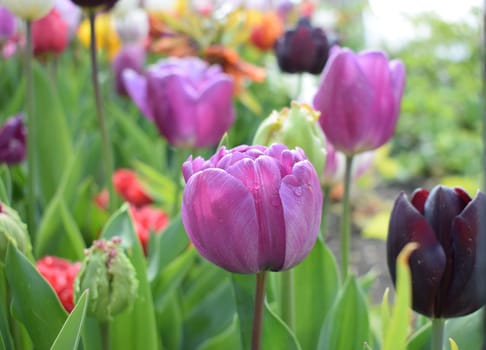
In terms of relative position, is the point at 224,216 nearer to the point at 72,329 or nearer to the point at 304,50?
the point at 72,329

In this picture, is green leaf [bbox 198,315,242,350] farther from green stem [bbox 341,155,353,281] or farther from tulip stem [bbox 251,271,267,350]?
tulip stem [bbox 251,271,267,350]

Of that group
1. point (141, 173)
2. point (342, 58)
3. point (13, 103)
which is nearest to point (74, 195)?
point (141, 173)

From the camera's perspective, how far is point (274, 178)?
523 millimetres

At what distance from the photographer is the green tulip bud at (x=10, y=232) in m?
0.66

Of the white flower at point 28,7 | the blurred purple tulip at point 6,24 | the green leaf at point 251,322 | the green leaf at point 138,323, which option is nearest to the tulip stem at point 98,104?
the white flower at point 28,7

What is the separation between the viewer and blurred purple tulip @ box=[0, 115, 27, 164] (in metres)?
1.04

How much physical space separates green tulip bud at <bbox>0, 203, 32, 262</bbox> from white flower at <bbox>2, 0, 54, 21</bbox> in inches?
11.7

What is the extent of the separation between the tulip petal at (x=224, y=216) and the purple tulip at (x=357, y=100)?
0.93 feet

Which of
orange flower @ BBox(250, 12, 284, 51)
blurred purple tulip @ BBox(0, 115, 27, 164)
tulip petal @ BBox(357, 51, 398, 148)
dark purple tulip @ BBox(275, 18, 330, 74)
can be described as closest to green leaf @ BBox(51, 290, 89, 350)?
tulip petal @ BBox(357, 51, 398, 148)

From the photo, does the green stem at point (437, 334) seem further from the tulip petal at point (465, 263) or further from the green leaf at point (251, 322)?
the green leaf at point (251, 322)

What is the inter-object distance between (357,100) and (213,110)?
0.37 meters

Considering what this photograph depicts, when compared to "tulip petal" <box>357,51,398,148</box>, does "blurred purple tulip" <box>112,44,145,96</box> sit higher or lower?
lower

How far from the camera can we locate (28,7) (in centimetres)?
88

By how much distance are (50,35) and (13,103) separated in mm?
200
